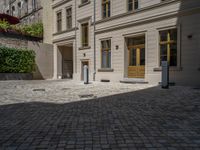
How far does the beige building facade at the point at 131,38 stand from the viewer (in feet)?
38.0

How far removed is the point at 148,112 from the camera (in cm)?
538

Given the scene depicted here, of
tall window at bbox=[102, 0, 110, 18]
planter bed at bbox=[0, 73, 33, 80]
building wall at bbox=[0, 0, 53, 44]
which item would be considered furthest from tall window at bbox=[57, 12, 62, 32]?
tall window at bbox=[102, 0, 110, 18]

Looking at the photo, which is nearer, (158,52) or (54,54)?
(158,52)

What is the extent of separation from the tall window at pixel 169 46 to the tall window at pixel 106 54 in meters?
4.69

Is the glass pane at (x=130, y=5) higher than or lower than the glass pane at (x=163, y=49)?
higher

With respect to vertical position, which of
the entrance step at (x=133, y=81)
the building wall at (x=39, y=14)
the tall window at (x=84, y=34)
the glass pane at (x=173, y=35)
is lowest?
the entrance step at (x=133, y=81)

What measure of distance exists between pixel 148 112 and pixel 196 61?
24.0ft

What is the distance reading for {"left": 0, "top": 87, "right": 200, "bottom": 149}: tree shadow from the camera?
3254mm

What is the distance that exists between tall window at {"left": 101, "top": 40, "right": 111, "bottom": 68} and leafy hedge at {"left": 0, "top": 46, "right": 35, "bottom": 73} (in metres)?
7.33

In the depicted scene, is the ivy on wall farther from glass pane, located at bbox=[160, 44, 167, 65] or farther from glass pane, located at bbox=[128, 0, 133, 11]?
glass pane, located at bbox=[160, 44, 167, 65]

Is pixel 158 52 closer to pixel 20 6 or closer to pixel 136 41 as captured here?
pixel 136 41

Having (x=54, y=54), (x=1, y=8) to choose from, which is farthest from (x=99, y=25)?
(x=1, y=8)

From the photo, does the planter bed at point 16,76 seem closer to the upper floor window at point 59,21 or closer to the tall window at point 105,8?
the upper floor window at point 59,21

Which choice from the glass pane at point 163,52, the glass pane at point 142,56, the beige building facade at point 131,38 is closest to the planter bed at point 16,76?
the beige building facade at point 131,38
